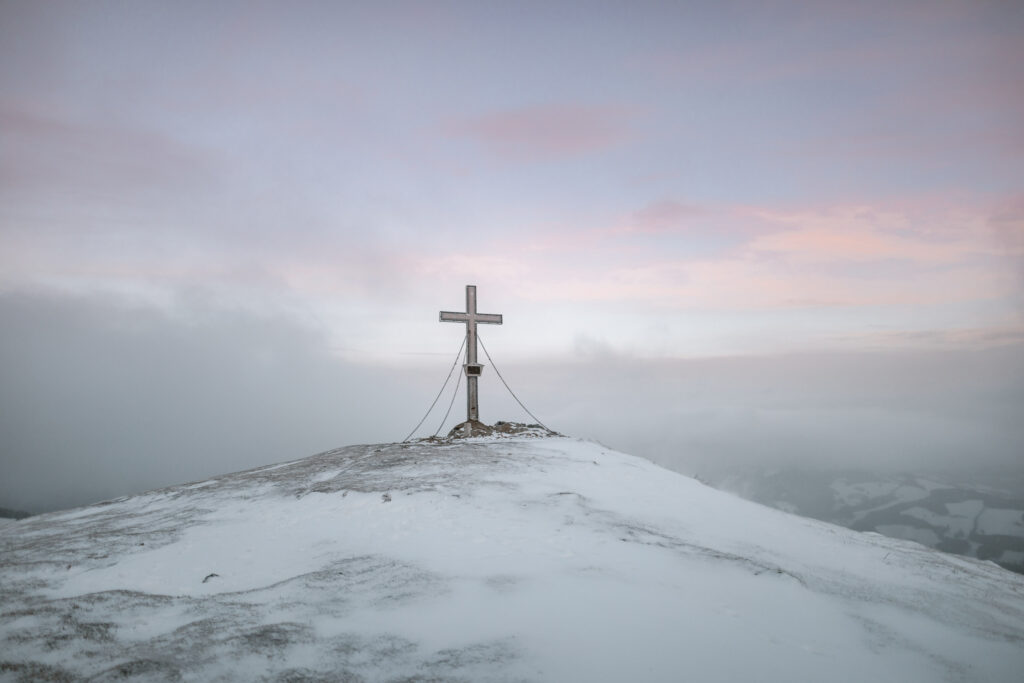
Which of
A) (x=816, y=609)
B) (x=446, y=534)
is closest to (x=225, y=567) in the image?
(x=446, y=534)

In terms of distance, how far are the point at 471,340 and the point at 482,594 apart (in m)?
13.6

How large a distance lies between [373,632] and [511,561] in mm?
1762

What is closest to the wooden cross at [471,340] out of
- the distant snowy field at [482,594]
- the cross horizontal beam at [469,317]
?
the cross horizontal beam at [469,317]

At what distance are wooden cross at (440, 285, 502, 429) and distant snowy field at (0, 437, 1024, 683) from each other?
9.33 m

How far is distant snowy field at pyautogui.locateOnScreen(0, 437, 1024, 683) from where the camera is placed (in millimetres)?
3465

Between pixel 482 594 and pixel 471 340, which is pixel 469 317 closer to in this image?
pixel 471 340

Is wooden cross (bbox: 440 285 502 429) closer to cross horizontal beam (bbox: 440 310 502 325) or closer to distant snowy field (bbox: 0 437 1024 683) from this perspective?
cross horizontal beam (bbox: 440 310 502 325)

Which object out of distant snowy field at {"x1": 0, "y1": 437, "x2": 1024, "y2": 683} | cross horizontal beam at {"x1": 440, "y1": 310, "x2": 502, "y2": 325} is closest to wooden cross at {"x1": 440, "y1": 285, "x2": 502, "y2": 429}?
cross horizontal beam at {"x1": 440, "y1": 310, "x2": 502, "y2": 325}

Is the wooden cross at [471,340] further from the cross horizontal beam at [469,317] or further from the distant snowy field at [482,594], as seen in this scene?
the distant snowy field at [482,594]

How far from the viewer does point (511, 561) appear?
518cm

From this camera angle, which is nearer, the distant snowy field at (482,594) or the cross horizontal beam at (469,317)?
the distant snowy field at (482,594)

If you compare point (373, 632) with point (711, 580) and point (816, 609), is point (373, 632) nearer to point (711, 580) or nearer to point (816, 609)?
point (711, 580)

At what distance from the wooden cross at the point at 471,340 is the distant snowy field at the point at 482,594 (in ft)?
30.6

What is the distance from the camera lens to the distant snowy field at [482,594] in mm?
3465
